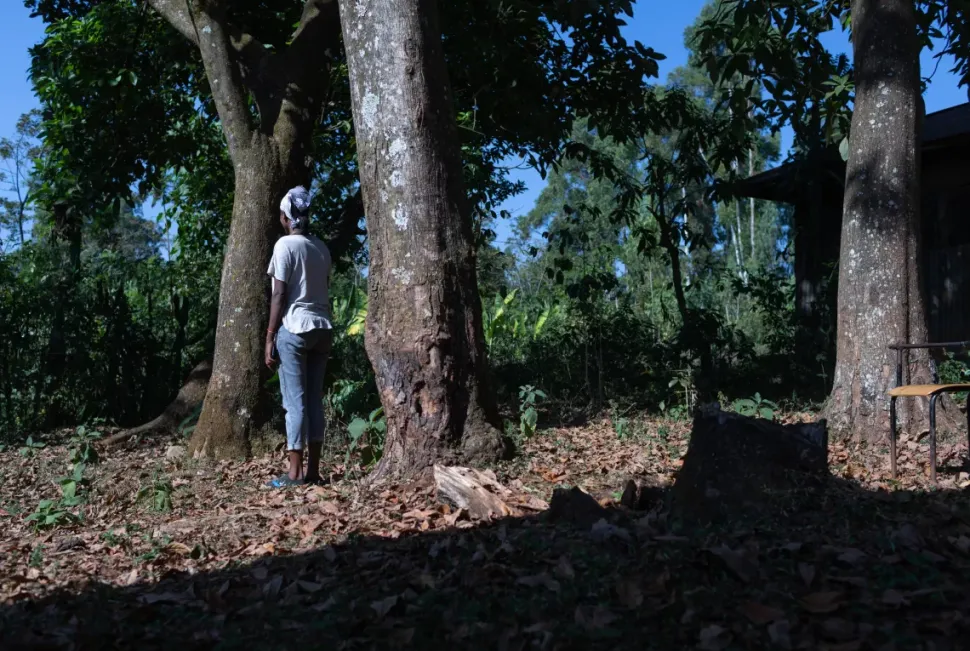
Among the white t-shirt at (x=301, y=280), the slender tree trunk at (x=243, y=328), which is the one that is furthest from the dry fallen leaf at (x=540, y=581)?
the slender tree trunk at (x=243, y=328)

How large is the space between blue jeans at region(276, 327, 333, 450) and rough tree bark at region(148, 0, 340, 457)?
4.53ft

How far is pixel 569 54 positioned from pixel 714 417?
734cm

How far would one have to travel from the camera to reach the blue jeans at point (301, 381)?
20.1 feet

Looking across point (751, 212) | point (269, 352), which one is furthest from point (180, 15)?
point (751, 212)

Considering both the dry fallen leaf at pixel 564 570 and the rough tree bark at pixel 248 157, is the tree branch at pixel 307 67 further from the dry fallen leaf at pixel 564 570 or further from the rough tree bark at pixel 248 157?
the dry fallen leaf at pixel 564 570

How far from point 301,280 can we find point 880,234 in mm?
4359

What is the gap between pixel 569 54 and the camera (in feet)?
36.8

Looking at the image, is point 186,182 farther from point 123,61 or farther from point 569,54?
point 569,54

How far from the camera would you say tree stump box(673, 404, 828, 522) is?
15.2 ft

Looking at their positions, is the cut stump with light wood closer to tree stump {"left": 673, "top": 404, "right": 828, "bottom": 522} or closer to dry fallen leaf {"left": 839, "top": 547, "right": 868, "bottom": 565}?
tree stump {"left": 673, "top": 404, "right": 828, "bottom": 522}

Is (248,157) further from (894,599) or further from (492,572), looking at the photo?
(894,599)

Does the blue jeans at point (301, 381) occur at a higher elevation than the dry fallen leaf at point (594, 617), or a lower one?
higher

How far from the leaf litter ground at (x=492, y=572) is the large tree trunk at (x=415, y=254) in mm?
420

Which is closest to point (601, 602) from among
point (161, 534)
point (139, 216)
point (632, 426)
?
point (161, 534)
